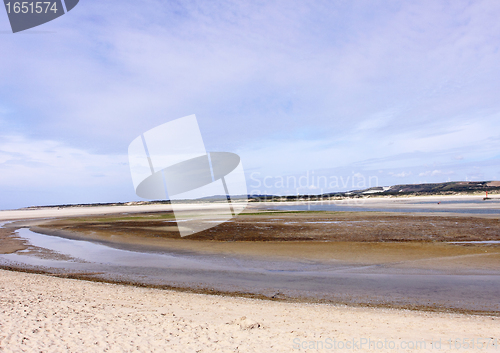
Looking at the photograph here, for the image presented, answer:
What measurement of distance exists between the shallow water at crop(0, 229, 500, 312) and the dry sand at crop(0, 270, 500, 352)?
4.22 feet

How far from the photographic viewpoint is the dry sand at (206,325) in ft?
18.9

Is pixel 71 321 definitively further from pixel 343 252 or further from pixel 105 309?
pixel 343 252

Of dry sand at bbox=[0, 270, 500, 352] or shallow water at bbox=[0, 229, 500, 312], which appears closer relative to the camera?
dry sand at bbox=[0, 270, 500, 352]

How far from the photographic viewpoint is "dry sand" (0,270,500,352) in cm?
577

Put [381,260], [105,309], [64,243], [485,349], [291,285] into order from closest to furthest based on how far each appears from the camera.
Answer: [485,349] → [105,309] → [291,285] → [381,260] → [64,243]

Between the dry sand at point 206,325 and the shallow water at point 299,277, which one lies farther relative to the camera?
the shallow water at point 299,277

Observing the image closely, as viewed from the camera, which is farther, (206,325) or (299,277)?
(299,277)

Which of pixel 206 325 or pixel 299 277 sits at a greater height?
pixel 206 325

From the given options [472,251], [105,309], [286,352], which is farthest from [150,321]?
[472,251]

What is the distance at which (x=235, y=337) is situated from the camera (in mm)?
6188

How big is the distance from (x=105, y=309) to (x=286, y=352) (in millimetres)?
5248

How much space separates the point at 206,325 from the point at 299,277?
5730mm

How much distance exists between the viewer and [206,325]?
6840 mm

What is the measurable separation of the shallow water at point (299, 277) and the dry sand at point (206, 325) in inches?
50.7
